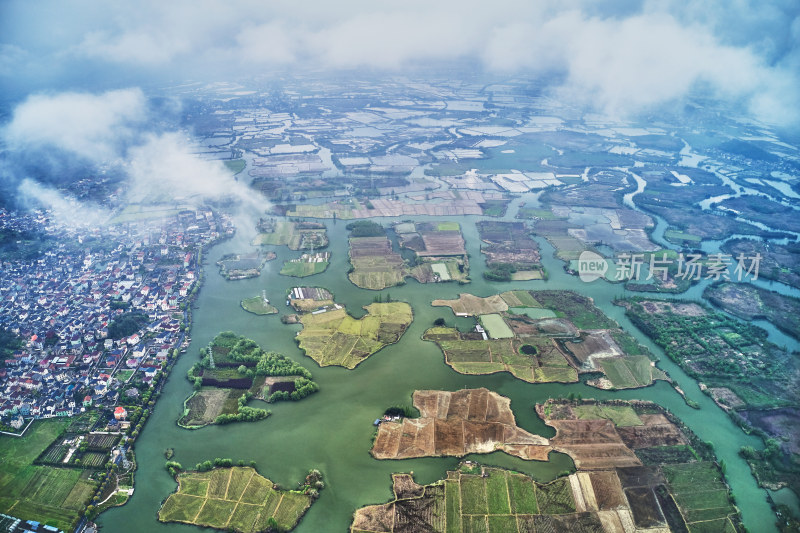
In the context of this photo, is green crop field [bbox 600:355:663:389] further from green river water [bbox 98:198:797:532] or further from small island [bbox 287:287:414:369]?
small island [bbox 287:287:414:369]

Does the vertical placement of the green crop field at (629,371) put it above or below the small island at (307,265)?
below

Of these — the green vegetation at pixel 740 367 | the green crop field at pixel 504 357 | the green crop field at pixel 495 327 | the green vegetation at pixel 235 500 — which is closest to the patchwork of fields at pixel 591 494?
the green vegetation at pixel 235 500

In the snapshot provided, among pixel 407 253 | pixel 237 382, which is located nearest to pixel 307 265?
pixel 407 253

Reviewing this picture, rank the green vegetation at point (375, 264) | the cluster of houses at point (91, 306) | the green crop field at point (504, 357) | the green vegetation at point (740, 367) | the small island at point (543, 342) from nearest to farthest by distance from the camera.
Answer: the green vegetation at point (740, 367), the cluster of houses at point (91, 306), the green crop field at point (504, 357), the small island at point (543, 342), the green vegetation at point (375, 264)

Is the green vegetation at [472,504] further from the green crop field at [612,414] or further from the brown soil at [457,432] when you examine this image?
the green crop field at [612,414]

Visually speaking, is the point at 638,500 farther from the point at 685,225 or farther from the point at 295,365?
Answer: the point at 685,225

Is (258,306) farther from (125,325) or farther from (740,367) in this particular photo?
(740,367)

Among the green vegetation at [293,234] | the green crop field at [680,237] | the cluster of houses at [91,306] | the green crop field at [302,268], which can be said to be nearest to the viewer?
the cluster of houses at [91,306]
